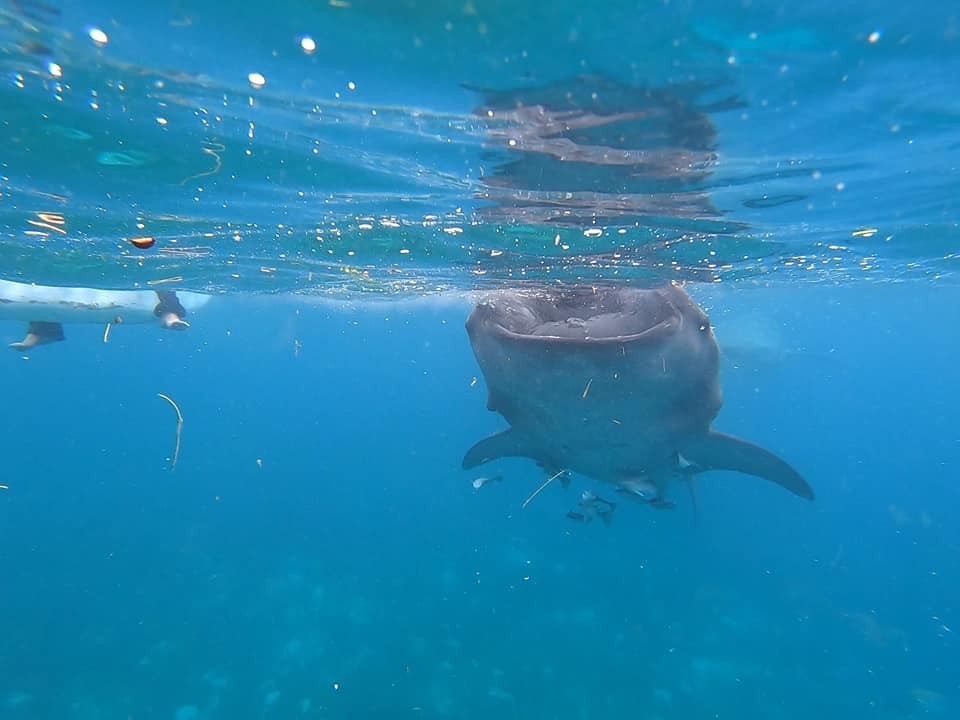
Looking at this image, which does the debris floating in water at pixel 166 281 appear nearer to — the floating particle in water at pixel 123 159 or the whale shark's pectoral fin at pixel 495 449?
the floating particle in water at pixel 123 159

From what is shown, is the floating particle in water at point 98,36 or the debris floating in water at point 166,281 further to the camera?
the debris floating in water at point 166,281

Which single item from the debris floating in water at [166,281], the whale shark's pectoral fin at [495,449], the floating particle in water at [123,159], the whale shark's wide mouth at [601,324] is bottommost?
the whale shark's pectoral fin at [495,449]

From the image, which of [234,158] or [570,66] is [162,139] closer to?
[234,158]

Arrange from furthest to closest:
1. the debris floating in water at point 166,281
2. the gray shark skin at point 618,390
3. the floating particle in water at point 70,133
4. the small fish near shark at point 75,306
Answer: the debris floating in water at point 166,281, the small fish near shark at point 75,306, the floating particle in water at point 70,133, the gray shark skin at point 618,390

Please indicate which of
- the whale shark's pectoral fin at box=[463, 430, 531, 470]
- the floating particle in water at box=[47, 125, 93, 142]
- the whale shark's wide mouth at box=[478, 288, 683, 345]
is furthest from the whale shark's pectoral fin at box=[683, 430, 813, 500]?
the floating particle in water at box=[47, 125, 93, 142]

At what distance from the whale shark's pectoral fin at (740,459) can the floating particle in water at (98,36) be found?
8.74 metres

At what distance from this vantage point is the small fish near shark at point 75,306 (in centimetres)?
1700

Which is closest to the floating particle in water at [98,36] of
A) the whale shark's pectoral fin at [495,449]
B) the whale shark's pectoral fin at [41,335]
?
the whale shark's pectoral fin at [495,449]

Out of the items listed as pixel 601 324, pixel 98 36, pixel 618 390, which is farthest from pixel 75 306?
pixel 618 390

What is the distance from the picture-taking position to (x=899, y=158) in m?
8.27

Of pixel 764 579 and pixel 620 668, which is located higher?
pixel 620 668

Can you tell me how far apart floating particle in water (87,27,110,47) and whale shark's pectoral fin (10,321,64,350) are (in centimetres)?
1207

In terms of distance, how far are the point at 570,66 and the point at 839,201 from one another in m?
7.25

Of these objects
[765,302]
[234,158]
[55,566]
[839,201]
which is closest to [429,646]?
[234,158]
